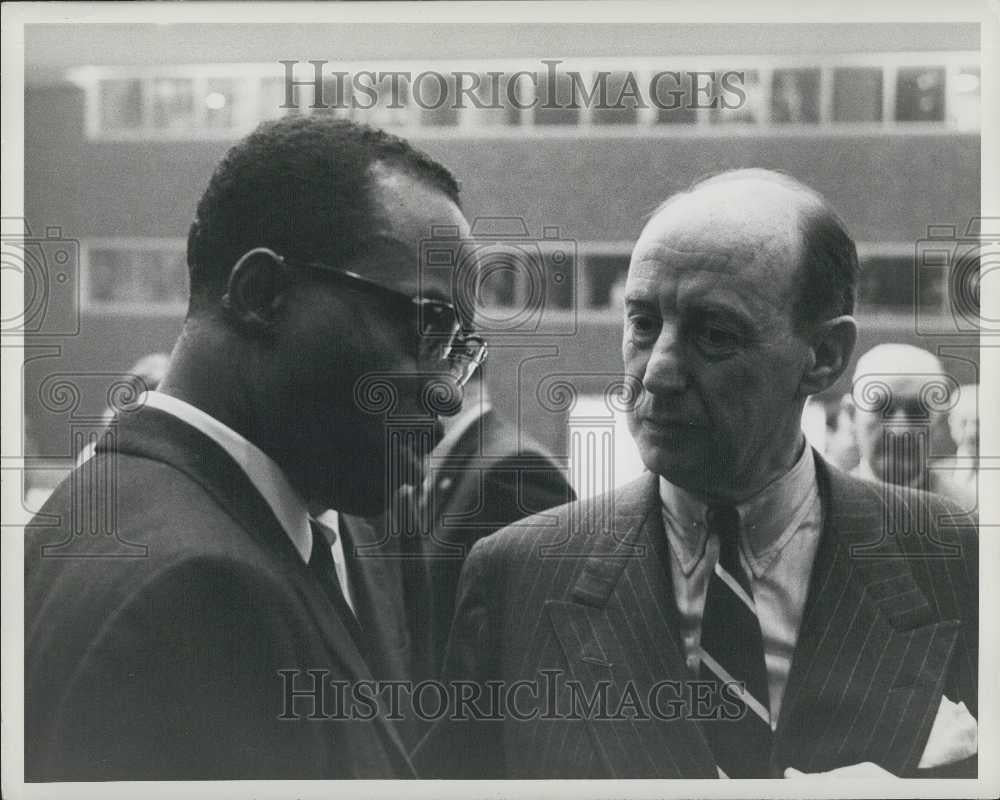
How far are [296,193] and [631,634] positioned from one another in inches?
70.5

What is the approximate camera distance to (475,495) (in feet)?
12.6

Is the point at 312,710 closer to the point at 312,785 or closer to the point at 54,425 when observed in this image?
the point at 312,785

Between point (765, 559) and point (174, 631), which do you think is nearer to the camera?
point (174, 631)

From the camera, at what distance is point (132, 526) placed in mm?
3744

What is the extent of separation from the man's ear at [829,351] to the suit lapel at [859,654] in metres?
0.27

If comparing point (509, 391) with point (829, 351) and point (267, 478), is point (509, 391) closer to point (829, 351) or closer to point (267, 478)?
point (267, 478)

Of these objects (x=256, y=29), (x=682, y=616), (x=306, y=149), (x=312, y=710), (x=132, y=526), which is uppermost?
(x=256, y=29)

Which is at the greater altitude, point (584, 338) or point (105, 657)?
point (584, 338)

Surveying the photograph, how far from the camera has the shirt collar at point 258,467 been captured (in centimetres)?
372

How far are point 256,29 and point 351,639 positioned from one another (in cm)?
203

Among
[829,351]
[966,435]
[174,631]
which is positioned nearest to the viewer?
[174,631]

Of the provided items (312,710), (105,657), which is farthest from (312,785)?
(105,657)

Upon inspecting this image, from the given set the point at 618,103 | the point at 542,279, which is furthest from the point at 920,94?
the point at 542,279

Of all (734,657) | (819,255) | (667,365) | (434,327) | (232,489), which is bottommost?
(734,657)
